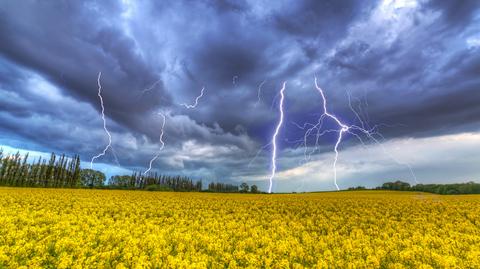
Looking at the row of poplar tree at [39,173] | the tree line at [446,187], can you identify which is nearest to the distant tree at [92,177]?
the row of poplar tree at [39,173]

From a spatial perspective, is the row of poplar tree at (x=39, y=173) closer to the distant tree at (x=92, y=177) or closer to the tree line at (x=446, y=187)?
the distant tree at (x=92, y=177)

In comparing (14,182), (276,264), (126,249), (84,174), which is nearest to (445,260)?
(276,264)

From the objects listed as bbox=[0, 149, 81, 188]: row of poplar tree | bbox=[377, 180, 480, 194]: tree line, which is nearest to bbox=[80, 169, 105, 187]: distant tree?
bbox=[0, 149, 81, 188]: row of poplar tree

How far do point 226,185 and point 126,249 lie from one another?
189924 mm

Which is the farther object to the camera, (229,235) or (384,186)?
(384,186)

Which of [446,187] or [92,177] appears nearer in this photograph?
[446,187]

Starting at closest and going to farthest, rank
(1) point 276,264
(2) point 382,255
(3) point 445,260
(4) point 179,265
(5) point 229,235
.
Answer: (4) point 179,265 < (1) point 276,264 < (3) point 445,260 < (2) point 382,255 < (5) point 229,235

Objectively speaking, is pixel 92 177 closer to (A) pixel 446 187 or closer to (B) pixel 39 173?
(B) pixel 39 173

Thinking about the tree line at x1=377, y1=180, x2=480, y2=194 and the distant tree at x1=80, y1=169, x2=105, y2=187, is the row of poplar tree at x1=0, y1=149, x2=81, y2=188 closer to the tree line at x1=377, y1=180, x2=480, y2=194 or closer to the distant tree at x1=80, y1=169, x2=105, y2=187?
the distant tree at x1=80, y1=169, x2=105, y2=187

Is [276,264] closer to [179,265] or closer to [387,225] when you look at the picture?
[179,265]

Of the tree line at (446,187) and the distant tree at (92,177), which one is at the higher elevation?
the distant tree at (92,177)

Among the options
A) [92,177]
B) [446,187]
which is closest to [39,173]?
[92,177]

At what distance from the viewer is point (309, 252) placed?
1314cm

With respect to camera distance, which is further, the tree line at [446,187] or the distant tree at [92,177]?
the distant tree at [92,177]
